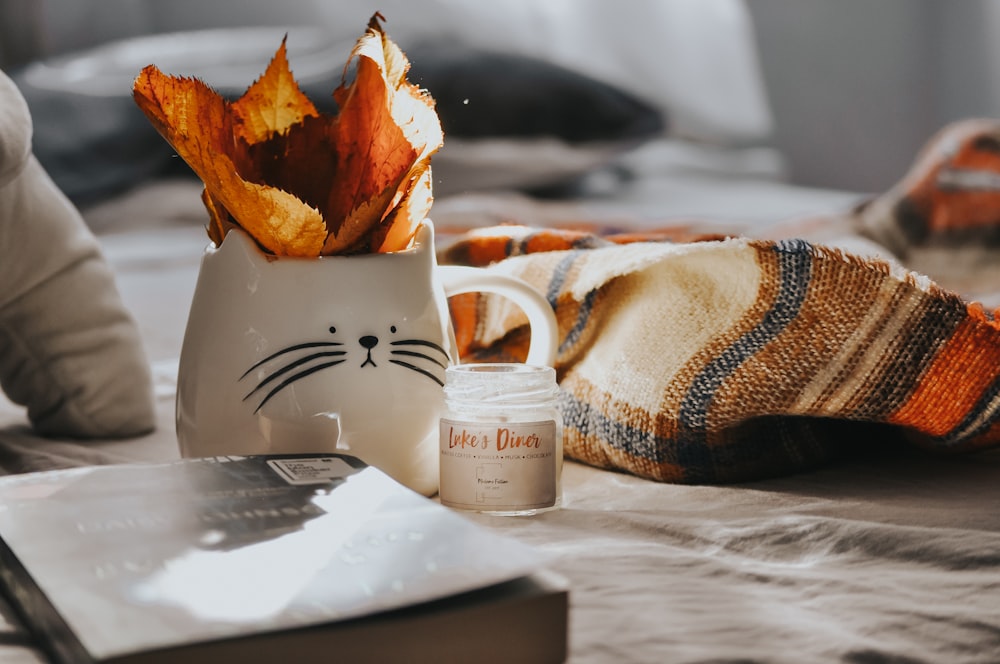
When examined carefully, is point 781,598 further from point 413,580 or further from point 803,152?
point 803,152

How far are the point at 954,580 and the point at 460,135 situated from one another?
1.19m

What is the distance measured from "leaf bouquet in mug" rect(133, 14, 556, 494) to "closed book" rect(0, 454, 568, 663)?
87 millimetres

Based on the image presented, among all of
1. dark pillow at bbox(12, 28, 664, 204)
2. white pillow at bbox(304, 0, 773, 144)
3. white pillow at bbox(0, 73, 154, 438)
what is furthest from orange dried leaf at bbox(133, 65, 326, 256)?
white pillow at bbox(304, 0, 773, 144)

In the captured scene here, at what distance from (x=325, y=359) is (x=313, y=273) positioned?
0.04 metres

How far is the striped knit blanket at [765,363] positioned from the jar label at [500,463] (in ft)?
0.28

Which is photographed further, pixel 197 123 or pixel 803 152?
pixel 803 152

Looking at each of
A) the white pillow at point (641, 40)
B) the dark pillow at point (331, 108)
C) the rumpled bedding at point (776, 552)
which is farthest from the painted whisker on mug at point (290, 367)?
the white pillow at point (641, 40)

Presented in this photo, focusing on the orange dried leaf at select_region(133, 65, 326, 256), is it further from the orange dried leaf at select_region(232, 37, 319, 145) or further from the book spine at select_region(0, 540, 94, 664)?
the book spine at select_region(0, 540, 94, 664)

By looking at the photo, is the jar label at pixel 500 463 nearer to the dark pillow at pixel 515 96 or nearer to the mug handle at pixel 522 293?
the mug handle at pixel 522 293

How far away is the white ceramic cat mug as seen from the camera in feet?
1.66

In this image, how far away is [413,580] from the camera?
330 millimetres

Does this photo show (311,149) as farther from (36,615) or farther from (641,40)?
(641,40)

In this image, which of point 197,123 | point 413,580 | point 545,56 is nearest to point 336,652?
point 413,580

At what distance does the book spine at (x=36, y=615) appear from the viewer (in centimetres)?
31
